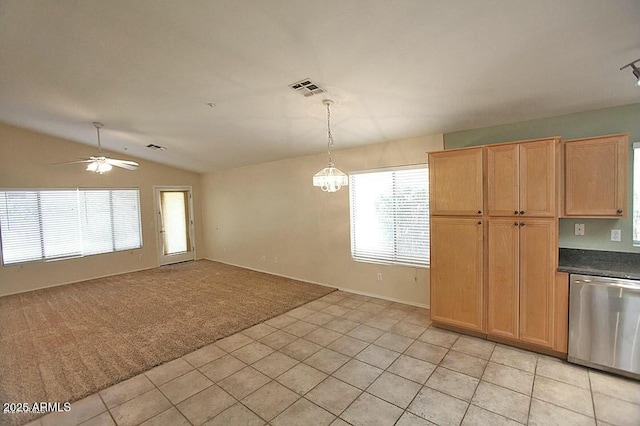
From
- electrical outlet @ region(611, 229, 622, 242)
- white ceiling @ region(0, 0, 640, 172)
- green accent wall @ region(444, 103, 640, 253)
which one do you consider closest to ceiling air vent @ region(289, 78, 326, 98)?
white ceiling @ region(0, 0, 640, 172)

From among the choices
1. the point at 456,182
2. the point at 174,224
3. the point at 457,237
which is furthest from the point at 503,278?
the point at 174,224

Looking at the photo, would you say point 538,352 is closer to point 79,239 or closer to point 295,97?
point 295,97

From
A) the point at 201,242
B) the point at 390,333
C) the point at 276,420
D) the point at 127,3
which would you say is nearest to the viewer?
the point at 127,3

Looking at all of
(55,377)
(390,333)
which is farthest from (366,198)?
(55,377)

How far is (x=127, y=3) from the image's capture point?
1.98 meters

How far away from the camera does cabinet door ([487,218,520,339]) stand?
9.65 feet

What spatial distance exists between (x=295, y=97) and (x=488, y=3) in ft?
6.49

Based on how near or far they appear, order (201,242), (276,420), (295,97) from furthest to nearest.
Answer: (201,242), (295,97), (276,420)

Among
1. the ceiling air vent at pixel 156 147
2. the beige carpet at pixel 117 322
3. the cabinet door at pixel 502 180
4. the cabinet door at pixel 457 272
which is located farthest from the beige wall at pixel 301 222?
the ceiling air vent at pixel 156 147

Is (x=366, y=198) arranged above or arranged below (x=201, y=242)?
above

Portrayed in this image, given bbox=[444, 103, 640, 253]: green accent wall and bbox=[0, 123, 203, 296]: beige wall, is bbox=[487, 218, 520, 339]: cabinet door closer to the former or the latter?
bbox=[444, 103, 640, 253]: green accent wall

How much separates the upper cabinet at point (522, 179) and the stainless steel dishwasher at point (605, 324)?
73cm

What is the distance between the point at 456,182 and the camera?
3.27m

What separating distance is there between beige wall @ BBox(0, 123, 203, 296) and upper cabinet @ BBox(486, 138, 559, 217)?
302 inches
